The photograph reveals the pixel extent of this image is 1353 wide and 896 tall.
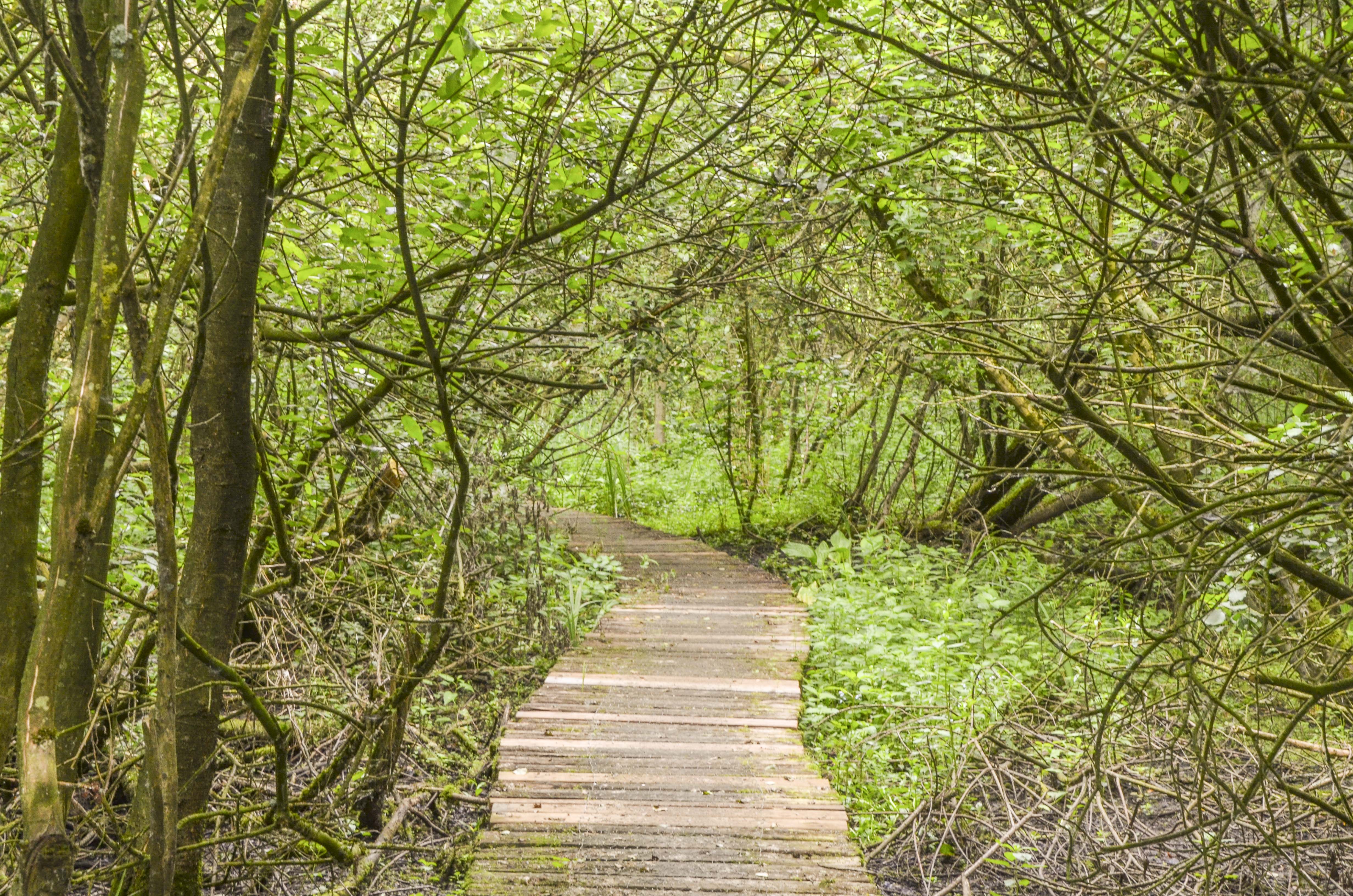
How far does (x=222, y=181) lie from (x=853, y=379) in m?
7.52

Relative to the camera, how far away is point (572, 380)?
290 inches

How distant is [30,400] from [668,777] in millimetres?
3351

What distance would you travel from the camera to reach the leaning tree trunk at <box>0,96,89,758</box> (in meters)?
2.20

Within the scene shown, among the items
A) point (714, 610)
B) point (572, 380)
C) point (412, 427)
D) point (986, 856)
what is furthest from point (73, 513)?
point (714, 610)

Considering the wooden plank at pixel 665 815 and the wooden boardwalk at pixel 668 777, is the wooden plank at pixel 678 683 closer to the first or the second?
the wooden boardwalk at pixel 668 777

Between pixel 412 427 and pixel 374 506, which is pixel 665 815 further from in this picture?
pixel 374 506

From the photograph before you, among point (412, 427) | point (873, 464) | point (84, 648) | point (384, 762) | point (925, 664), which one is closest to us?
point (84, 648)

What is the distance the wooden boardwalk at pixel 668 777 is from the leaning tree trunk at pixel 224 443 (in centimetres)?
152

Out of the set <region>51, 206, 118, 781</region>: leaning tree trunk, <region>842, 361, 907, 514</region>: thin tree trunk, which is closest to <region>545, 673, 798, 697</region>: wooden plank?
<region>51, 206, 118, 781</region>: leaning tree trunk

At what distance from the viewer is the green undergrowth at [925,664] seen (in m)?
4.86

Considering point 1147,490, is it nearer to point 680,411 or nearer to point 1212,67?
point 1212,67

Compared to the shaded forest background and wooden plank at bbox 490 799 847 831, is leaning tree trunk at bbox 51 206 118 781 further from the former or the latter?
wooden plank at bbox 490 799 847 831

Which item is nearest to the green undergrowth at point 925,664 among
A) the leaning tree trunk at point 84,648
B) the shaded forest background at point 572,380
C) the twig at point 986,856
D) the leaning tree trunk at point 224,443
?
the shaded forest background at point 572,380

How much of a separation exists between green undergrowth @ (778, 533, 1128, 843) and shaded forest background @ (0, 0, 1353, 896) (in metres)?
0.06
